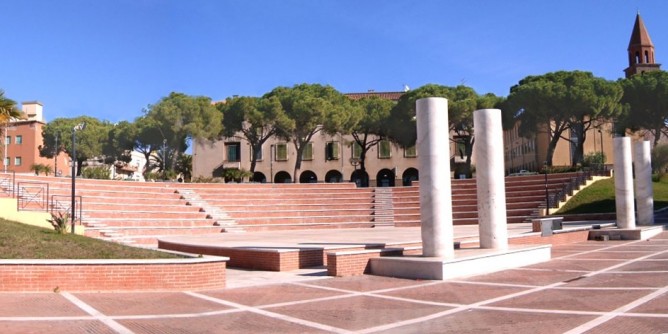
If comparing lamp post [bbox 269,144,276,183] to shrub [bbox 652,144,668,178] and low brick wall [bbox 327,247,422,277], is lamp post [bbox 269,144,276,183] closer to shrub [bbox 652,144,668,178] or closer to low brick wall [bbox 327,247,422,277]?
shrub [bbox 652,144,668,178]

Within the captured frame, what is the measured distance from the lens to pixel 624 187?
24672 millimetres

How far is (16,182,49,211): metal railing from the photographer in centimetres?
2258

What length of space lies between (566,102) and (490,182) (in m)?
31.9

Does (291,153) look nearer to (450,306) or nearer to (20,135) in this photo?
(20,135)

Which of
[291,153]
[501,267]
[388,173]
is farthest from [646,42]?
[501,267]

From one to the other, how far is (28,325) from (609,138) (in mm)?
58156

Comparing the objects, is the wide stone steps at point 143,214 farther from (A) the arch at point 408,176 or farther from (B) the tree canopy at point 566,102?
(A) the arch at point 408,176

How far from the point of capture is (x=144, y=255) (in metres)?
12.5

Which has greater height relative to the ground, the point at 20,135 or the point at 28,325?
the point at 20,135

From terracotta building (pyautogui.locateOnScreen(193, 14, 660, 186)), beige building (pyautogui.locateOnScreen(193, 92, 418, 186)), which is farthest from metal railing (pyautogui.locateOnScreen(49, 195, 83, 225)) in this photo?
beige building (pyautogui.locateOnScreen(193, 92, 418, 186))

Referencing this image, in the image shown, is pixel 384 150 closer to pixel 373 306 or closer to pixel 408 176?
pixel 408 176

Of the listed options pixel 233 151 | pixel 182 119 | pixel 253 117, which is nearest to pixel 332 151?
pixel 233 151

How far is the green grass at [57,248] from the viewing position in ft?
38.8

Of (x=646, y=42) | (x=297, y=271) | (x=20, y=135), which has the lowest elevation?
(x=297, y=271)
